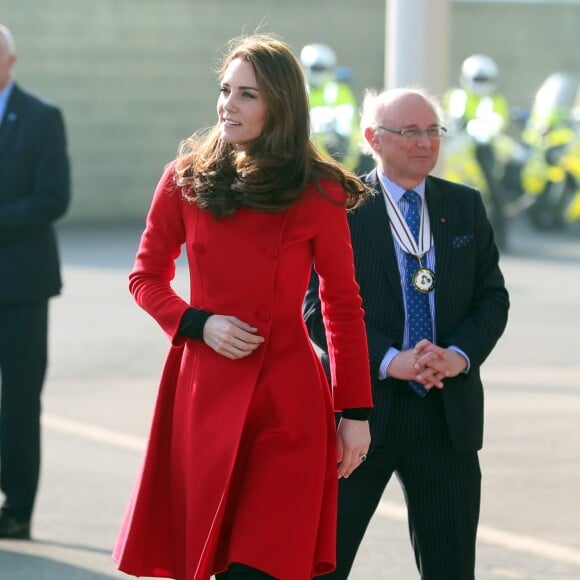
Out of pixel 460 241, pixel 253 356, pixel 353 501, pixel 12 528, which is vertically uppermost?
pixel 460 241

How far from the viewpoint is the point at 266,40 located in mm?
3729

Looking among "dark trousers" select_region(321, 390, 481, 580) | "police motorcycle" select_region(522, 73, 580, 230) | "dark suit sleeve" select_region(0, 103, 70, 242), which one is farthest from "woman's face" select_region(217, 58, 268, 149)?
"police motorcycle" select_region(522, 73, 580, 230)

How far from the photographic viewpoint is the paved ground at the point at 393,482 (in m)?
5.88

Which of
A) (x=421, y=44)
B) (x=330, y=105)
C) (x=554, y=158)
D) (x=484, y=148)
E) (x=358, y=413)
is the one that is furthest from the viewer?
(x=554, y=158)

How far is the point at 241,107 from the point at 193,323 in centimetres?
53

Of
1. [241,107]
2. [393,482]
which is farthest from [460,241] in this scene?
[393,482]

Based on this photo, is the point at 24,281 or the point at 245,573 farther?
the point at 24,281

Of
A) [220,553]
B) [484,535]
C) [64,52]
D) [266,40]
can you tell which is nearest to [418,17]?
[484,535]

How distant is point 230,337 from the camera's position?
3.61m

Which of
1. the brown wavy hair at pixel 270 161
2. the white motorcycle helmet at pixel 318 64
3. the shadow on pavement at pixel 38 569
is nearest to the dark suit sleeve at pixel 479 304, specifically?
the brown wavy hair at pixel 270 161

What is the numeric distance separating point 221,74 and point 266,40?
186 millimetres

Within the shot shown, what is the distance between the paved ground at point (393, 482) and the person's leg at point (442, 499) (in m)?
1.36

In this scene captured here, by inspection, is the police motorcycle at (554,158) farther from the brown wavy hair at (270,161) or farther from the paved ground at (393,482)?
the brown wavy hair at (270,161)

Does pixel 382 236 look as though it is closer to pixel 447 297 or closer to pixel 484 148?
pixel 447 297
